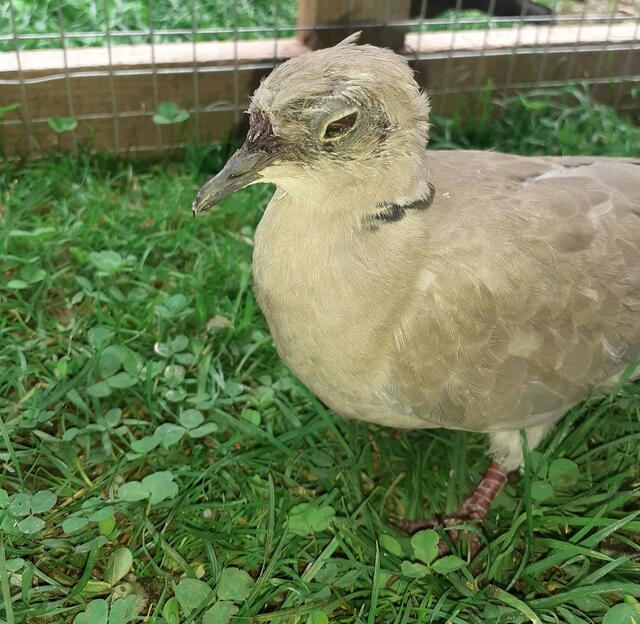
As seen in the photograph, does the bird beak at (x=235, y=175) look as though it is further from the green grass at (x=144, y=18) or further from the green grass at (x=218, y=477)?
the green grass at (x=144, y=18)

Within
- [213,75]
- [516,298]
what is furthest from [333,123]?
[213,75]

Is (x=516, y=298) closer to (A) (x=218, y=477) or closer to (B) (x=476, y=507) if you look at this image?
(B) (x=476, y=507)

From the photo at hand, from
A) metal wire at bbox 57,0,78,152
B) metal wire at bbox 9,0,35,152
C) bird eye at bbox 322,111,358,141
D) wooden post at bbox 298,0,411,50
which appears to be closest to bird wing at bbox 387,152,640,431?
bird eye at bbox 322,111,358,141

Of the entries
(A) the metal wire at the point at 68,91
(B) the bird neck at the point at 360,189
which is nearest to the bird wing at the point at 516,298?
(B) the bird neck at the point at 360,189

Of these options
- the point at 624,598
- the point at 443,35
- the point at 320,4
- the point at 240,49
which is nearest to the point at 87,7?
the point at 240,49

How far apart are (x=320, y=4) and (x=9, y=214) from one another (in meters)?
1.54

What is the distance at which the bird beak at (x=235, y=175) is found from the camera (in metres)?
1.64

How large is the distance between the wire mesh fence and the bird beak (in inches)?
60.5

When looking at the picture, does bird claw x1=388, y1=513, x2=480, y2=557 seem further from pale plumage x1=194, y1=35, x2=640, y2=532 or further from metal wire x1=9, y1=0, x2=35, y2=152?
metal wire x1=9, y1=0, x2=35, y2=152

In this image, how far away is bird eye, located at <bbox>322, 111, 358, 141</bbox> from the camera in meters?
1.57

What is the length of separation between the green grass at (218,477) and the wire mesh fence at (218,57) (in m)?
0.57

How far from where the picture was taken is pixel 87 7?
12.3ft

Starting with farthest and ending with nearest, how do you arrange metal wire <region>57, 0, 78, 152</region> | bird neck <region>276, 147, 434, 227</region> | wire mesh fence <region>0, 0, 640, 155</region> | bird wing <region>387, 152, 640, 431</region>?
wire mesh fence <region>0, 0, 640, 155</region> < metal wire <region>57, 0, 78, 152</region> < bird wing <region>387, 152, 640, 431</region> < bird neck <region>276, 147, 434, 227</region>

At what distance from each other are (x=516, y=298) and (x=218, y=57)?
198 centimetres
